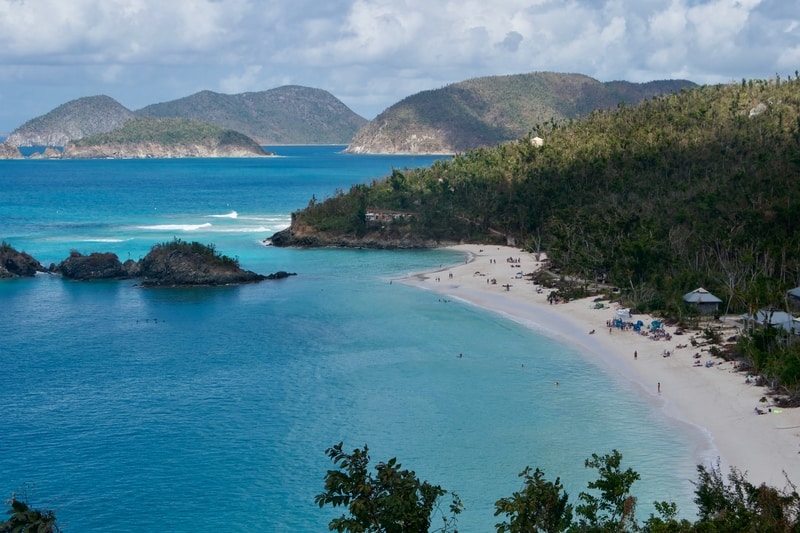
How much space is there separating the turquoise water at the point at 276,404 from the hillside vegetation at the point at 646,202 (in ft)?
38.7

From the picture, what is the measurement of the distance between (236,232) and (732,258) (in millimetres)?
71692

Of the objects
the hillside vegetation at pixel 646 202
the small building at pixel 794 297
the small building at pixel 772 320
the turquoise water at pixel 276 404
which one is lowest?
the turquoise water at pixel 276 404

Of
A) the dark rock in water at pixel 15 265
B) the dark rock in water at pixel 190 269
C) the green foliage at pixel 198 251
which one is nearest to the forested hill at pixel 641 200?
the green foliage at pixel 198 251

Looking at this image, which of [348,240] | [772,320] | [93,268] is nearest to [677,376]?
[772,320]

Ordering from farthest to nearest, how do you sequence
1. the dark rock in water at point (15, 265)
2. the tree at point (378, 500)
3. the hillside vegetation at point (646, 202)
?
1. the dark rock in water at point (15, 265)
2. the hillside vegetation at point (646, 202)
3. the tree at point (378, 500)

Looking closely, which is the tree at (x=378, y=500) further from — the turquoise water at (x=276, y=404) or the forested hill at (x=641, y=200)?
the forested hill at (x=641, y=200)

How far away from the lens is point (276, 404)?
151 ft

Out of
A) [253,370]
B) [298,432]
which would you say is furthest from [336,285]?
[298,432]

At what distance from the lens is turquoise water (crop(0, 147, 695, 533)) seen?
116 ft

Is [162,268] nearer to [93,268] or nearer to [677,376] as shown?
[93,268]

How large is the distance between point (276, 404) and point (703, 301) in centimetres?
3068

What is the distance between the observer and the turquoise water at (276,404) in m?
35.2

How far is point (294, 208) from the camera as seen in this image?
151625 mm

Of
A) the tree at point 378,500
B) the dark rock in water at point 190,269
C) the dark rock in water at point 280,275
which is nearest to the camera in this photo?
the tree at point 378,500
